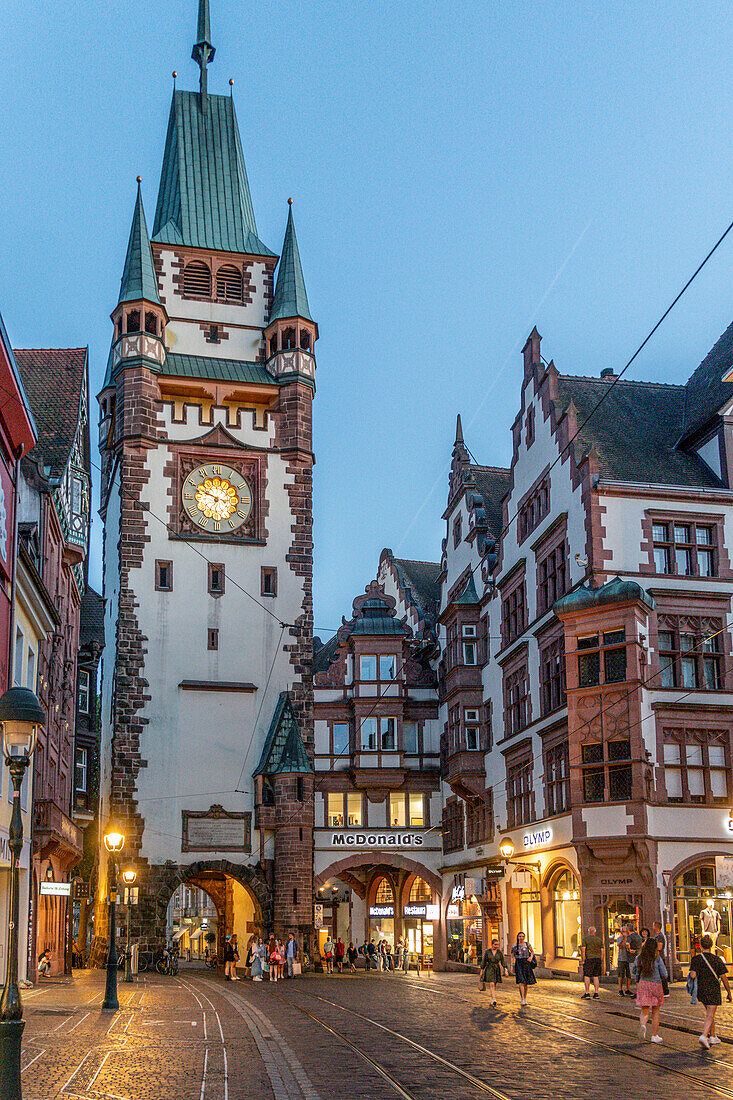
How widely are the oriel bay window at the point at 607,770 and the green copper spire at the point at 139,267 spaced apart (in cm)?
2946

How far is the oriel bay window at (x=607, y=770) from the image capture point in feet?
118

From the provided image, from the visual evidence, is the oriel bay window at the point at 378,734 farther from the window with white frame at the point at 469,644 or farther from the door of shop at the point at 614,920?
the door of shop at the point at 614,920

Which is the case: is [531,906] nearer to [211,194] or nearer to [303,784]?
[303,784]

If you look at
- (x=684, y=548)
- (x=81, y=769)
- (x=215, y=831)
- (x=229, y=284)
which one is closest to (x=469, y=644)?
(x=215, y=831)

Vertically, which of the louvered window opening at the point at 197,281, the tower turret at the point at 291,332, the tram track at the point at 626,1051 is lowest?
the tram track at the point at 626,1051

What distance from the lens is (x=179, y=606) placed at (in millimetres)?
53312

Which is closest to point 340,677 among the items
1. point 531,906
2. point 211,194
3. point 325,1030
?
point 531,906

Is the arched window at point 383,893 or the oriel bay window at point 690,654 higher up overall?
the oriel bay window at point 690,654

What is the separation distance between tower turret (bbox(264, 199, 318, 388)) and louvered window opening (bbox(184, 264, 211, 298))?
3042 mm

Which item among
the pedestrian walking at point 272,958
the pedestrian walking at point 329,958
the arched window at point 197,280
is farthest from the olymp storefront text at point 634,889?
the arched window at point 197,280

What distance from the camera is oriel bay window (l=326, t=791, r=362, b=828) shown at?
5741 centimetres

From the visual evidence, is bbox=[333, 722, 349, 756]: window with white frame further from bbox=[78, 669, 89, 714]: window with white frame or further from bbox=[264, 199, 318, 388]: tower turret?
bbox=[78, 669, 89, 714]: window with white frame

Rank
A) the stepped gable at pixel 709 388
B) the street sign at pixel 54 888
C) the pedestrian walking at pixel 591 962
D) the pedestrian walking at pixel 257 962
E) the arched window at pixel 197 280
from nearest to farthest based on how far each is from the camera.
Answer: the pedestrian walking at pixel 591 962 < the street sign at pixel 54 888 < the stepped gable at pixel 709 388 < the pedestrian walking at pixel 257 962 < the arched window at pixel 197 280

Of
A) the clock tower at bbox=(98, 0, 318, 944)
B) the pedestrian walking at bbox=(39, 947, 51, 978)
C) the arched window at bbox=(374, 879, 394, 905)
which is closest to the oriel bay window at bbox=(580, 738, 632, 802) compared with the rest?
the clock tower at bbox=(98, 0, 318, 944)
